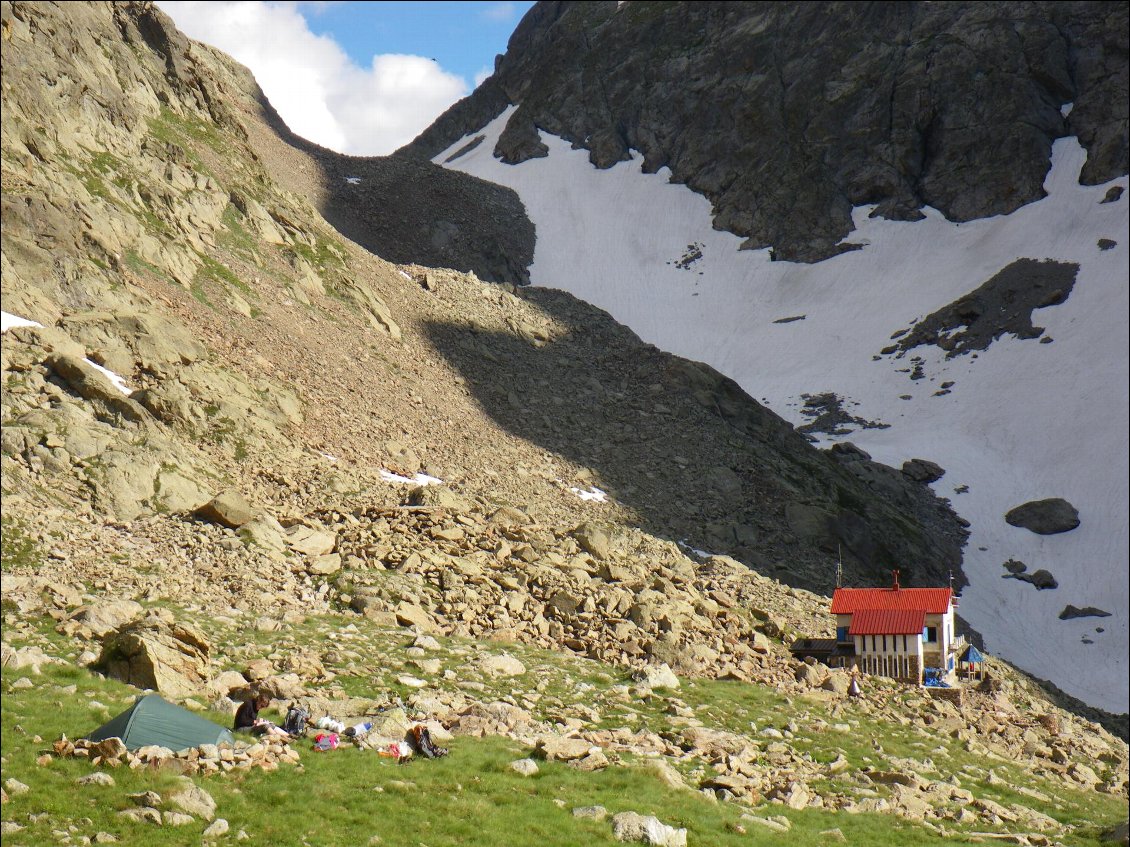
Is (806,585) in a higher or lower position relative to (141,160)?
lower

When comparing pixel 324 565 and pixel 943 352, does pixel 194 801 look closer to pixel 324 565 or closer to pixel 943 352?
pixel 324 565

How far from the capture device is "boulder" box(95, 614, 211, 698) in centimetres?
2445

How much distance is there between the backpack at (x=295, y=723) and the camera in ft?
78.3

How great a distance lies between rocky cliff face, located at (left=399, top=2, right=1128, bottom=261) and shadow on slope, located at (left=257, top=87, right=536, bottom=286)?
86.1 ft

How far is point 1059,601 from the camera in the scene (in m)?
72.0

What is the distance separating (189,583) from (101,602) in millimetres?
3215

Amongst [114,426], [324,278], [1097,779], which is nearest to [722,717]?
[1097,779]

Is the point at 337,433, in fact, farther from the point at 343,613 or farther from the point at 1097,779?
the point at 1097,779

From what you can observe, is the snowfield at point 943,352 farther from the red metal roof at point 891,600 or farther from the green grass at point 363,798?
the green grass at point 363,798

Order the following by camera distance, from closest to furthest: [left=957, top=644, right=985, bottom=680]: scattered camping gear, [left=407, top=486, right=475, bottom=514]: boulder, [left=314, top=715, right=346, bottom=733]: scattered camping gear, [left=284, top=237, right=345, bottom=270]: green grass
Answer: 1. [left=314, top=715, right=346, bottom=733]: scattered camping gear
2. [left=407, top=486, right=475, bottom=514]: boulder
3. [left=957, top=644, right=985, bottom=680]: scattered camping gear
4. [left=284, top=237, right=345, bottom=270]: green grass

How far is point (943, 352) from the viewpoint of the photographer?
102m

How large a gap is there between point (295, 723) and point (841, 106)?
393 ft

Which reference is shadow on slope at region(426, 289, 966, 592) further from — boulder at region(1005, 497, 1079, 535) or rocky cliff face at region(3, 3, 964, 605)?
boulder at region(1005, 497, 1079, 535)

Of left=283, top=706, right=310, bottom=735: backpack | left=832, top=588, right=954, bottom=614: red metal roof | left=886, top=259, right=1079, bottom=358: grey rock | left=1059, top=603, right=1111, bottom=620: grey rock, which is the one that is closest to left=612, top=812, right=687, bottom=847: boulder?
left=283, top=706, right=310, bottom=735: backpack
